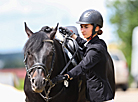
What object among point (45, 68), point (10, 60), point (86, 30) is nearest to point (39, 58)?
point (45, 68)

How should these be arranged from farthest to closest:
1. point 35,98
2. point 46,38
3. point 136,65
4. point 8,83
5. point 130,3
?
point 130,3 → point 136,65 → point 8,83 → point 35,98 → point 46,38

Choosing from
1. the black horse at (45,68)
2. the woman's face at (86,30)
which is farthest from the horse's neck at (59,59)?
the woman's face at (86,30)

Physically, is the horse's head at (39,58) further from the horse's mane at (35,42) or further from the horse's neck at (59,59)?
the horse's neck at (59,59)

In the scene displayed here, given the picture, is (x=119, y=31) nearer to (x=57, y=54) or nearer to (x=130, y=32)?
(x=130, y=32)

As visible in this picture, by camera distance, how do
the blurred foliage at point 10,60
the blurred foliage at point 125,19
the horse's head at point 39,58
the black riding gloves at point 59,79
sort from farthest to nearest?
the blurred foliage at point 125,19 < the blurred foliage at point 10,60 < the black riding gloves at point 59,79 < the horse's head at point 39,58

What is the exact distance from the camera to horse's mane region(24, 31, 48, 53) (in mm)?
4864

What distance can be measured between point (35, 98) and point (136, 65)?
17.6 metres

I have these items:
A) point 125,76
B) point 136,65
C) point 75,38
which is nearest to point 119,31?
point 136,65

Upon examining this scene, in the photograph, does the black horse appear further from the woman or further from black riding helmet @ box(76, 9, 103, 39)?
black riding helmet @ box(76, 9, 103, 39)

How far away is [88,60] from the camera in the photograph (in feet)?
16.8

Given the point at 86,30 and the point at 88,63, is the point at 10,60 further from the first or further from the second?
the point at 88,63

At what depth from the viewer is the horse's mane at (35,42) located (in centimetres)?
486

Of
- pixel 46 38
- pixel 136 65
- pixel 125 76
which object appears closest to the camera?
pixel 46 38

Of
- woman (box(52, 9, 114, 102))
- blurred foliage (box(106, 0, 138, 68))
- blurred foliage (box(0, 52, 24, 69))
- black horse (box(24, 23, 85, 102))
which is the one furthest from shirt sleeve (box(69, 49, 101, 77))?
blurred foliage (box(106, 0, 138, 68))
